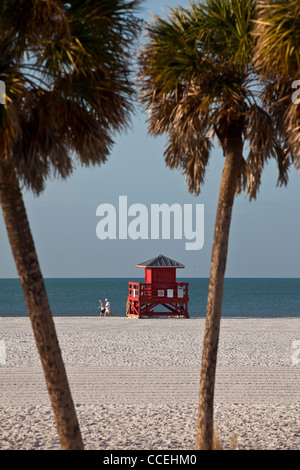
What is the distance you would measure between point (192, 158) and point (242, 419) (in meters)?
4.74

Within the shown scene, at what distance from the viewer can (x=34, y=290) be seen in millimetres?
6691

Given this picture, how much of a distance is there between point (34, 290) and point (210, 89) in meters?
3.62

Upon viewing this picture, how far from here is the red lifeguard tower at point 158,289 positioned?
3294 centimetres

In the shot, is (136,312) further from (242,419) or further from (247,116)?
(247,116)

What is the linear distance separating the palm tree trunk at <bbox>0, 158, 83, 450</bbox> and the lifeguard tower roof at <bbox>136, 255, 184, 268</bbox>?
85.8ft

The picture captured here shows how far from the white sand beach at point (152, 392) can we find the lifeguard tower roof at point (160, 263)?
10998 millimetres

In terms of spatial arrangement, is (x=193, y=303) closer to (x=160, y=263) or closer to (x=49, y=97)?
(x=160, y=263)

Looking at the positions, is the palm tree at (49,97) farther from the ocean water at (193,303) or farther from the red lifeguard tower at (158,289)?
the ocean water at (193,303)

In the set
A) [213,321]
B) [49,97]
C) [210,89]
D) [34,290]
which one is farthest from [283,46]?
[34,290]

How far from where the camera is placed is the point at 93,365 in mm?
15609

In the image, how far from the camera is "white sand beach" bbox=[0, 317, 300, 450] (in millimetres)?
9375

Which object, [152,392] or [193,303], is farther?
[193,303]

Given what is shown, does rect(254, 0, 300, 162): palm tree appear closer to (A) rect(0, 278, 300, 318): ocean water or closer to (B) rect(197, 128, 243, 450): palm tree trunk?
(B) rect(197, 128, 243, 450): palm tree trunk

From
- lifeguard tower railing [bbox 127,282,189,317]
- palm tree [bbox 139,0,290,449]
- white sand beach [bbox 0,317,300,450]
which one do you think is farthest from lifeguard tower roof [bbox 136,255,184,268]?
palm tree [bbox 139,0,290,449]
